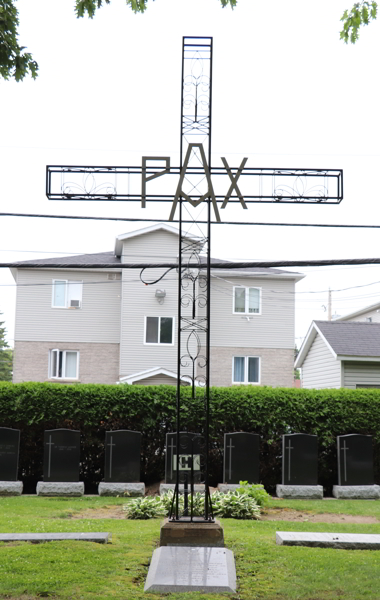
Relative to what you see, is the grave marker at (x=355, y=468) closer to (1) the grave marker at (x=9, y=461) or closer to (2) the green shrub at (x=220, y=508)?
(2) the green shrub at (x=220, y=508)

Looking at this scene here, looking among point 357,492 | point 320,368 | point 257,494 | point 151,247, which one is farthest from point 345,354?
point 257,494

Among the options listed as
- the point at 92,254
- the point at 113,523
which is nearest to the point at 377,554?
the point at 113,523

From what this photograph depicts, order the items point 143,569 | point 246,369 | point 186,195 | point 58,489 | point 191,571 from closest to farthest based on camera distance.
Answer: point 191,571 < point 143,569 < point 186,195 < point 58,489 < point 246,369

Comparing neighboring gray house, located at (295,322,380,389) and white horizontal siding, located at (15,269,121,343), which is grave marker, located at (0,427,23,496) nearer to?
neighboring gray house, located at (295,322,380,389)

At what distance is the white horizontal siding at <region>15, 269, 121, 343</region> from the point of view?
29219 millimetres

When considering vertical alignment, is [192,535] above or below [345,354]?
below

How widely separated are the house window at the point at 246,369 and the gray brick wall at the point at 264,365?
7.2 inches

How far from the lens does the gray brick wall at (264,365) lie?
2970cm

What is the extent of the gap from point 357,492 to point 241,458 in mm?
2590

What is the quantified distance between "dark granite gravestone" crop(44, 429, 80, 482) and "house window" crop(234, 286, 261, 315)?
16487 millimetres

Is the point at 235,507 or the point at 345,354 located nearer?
the point at 235,507

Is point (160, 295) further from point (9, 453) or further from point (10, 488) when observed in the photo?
point (10, 488)

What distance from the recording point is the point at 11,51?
6727 millimetres

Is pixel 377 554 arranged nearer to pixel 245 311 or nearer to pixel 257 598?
pixel 257 598
